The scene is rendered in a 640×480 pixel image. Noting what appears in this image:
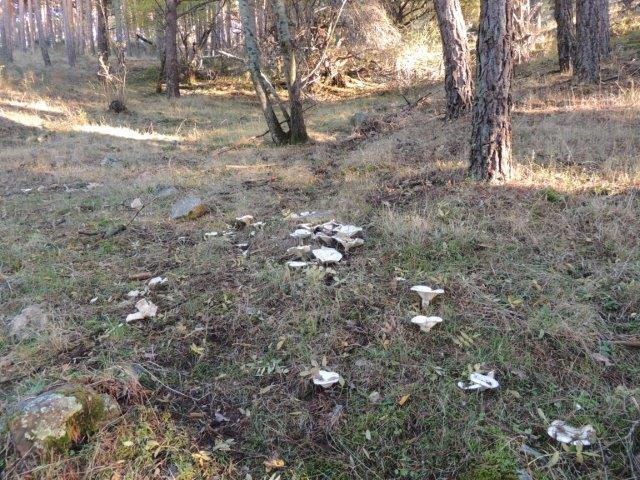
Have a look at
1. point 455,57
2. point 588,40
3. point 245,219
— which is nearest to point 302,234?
point 245,219

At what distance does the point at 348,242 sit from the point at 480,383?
5.74 ft

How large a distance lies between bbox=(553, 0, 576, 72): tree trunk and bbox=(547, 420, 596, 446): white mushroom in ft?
30.2

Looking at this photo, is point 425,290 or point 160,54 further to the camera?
point 160,54

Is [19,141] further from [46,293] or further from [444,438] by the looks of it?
[444,438]

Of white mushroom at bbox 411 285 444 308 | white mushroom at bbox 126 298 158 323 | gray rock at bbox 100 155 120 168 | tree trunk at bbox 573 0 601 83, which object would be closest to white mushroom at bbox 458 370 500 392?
white mushroom at bbox 411 285 444 308

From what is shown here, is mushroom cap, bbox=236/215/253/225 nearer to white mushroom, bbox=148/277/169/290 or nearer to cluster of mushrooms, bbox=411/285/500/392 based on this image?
white mushroom, bbox=148/277/169/290

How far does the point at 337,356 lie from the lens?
110 inches

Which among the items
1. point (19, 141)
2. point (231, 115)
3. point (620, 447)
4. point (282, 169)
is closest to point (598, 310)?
point (620, 447)

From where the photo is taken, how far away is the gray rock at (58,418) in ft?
6.84

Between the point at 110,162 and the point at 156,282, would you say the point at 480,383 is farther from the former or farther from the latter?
the point at 110,162

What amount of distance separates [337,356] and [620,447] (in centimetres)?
143

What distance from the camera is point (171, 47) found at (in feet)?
55.1

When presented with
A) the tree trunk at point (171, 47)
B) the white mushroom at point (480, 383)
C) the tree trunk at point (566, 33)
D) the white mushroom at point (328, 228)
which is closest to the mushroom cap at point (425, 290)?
the white mushroom at point (480, 383)

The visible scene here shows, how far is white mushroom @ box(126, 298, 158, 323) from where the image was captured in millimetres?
3238
